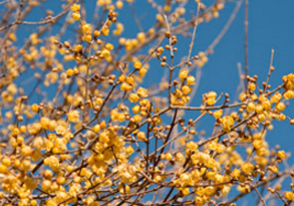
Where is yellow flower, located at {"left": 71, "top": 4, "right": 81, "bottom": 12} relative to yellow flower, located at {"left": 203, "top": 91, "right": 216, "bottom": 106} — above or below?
above

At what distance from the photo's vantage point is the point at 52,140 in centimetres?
232

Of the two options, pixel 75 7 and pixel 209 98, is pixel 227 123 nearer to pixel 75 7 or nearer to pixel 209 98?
pixel 209 98

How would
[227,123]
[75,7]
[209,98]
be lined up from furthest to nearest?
1. [75,7]
2. [209,98]
3. [227,123]

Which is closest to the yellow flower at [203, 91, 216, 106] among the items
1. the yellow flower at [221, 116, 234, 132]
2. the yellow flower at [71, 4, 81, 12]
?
the yellow flower at [221, 116, 234, 132]

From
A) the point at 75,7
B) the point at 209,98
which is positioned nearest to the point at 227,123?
the point at 209,98

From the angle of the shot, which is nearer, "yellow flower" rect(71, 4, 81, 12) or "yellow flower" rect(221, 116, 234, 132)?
"yellow flower" rect(221, 116, 234, 132)

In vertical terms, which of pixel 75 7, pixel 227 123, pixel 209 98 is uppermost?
pixel 75 7

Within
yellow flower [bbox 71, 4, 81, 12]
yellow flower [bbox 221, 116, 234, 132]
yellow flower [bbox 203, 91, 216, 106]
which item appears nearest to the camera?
yellow flower [bbox 221, 116, 234, 132]

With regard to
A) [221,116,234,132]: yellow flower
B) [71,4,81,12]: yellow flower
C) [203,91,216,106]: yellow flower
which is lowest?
[221,116,234,132]: yellow flower

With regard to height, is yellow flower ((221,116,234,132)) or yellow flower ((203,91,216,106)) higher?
yellow flower ((203,91,216,106))

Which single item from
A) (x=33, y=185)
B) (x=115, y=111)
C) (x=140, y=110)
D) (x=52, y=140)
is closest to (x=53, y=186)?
(x=33, y=185)

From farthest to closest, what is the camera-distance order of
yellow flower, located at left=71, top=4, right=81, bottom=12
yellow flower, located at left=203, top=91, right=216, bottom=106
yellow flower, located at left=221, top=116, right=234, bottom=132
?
yellow flower, located at left=71, top=4, right=81, bottom=12 < yellow flower, located at left=203, top=91, right=216, bottom=106 < yellow flower, located at left=221, top=116, right=234, bottom=132

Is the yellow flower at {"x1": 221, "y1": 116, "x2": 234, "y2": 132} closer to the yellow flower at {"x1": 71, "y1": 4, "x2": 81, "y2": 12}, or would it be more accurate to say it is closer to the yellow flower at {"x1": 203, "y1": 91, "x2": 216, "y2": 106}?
the yellow flower at {"x1": 203, "y1": 91, "x2": 216, "y2": 106}

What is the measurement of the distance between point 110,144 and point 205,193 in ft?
2.30
